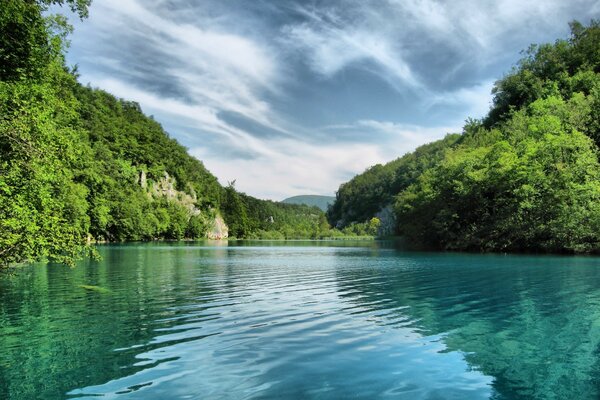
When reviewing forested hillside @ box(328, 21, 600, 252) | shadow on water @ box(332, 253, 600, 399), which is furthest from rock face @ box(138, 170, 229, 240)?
shadow on water @ box(332, 253, 600, 399)

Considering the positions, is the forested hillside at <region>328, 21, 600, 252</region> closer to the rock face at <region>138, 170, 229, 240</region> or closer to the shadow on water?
the shadow on water

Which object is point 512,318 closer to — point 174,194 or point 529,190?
point 529,190

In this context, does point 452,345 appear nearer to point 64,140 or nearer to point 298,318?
point 298,318

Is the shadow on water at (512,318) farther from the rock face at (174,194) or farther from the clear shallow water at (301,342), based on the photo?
the rock face at (174,194)

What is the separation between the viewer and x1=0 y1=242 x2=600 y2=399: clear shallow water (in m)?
8.78

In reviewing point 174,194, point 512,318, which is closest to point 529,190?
point 512,318

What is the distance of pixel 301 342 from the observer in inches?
482

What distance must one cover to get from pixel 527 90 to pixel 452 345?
104m

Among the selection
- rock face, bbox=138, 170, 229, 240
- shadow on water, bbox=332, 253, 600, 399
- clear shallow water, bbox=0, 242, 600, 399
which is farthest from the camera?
rock face, bbox=138, 170, 229, 240

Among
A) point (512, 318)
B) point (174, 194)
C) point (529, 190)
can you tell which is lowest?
point (512, 318)

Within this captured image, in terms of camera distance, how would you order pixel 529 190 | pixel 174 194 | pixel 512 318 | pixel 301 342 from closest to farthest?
pixel 301 342
pixel 512 318
pixel 529 190
pixel 174 194

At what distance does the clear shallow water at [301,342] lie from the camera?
28.8 ft

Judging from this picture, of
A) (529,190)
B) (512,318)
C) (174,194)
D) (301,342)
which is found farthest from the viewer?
(174,194)

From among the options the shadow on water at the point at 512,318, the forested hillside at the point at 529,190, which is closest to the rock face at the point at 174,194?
the forested hillside at the point at 529,190
